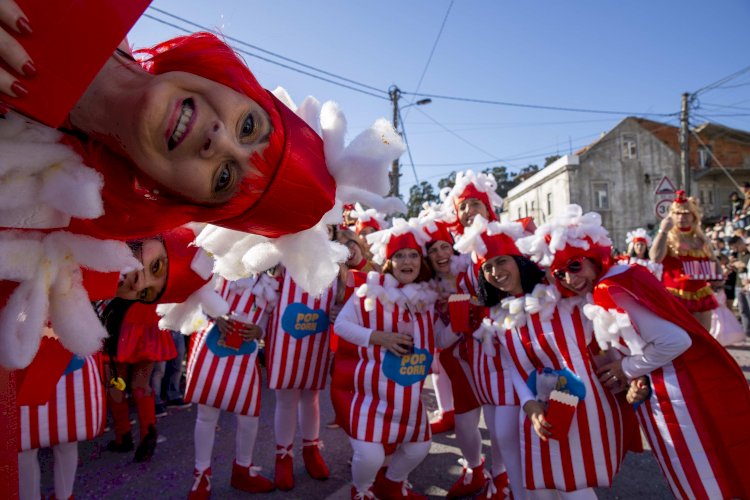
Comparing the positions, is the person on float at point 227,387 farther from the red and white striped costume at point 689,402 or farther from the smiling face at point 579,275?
the red and white striped costume at point 689,402

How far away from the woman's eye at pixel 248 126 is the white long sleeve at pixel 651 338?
1990 mm

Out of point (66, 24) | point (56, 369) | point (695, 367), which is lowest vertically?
point (695, 367)

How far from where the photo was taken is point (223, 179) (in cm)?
82

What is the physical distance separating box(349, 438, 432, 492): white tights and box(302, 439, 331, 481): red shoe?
0.58 meters

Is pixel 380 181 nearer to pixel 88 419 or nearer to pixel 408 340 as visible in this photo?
pixel 408 340

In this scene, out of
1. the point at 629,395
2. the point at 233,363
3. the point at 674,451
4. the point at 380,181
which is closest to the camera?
the point at 380,181

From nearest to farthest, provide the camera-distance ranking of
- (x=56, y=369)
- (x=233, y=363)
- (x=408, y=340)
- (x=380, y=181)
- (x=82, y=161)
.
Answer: (x=82, y=161) < (x=380, y=181) < (x=56, y=369) < (x=408, y=340) < (x=233, y=363)

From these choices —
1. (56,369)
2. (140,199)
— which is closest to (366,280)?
(56,369)

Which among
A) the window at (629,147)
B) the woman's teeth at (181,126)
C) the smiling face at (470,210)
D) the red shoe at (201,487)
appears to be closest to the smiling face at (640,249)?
the smiling face at (470,210)

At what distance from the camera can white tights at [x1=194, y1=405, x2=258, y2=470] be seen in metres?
3.25

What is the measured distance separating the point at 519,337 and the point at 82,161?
2.43m

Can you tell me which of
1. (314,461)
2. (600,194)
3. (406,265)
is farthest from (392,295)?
(600,194)

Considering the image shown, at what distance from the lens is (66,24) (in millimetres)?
610

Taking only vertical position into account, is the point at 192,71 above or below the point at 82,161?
above
